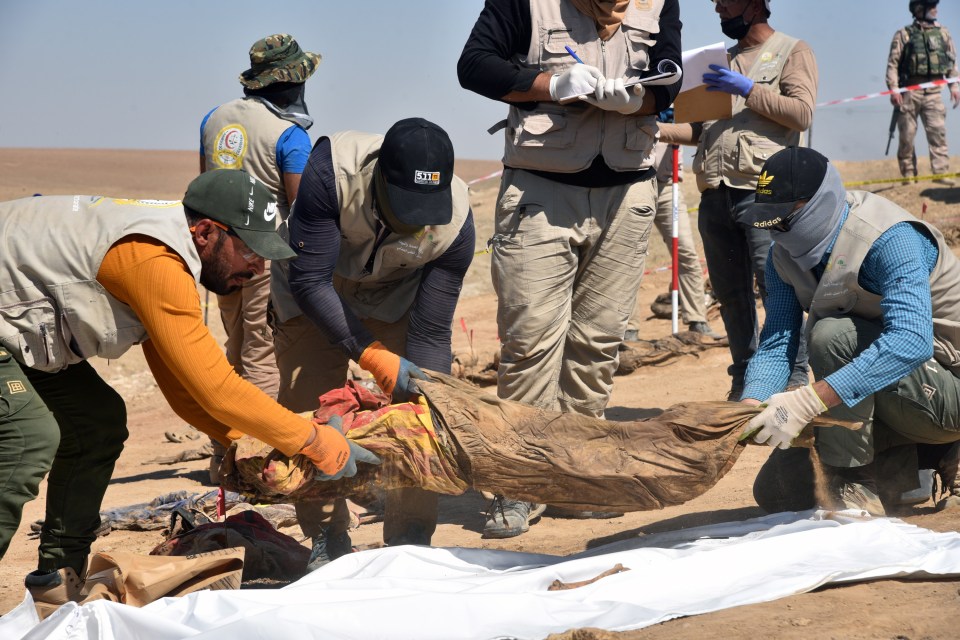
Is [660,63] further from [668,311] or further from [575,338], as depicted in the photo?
[668,311]

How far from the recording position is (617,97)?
389cm

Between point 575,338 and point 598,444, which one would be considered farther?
point 575,338

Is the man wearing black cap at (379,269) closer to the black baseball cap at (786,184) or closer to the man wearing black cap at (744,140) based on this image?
the black baseball cap at (786,184)

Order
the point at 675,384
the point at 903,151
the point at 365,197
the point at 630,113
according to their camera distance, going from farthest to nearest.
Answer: the point at 903,151 → the point at 675,384 → the point at 630,113 → the point at 365,197

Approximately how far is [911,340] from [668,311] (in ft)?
18.8

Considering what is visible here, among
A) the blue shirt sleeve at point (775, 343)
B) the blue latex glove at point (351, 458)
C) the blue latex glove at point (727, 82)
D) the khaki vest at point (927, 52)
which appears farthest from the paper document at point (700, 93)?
the khaki vest at point (927, 52)

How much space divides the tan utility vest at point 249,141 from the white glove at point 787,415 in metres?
2.70

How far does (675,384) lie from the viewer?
6.61 meters

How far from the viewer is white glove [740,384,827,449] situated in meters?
3.28

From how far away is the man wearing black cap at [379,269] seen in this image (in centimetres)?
338

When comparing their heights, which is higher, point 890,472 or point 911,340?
point 911,340

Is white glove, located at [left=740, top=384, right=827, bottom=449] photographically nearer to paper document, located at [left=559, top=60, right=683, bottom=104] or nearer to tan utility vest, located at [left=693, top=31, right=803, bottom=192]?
paper document, located at [left=559, top=60, right=683, bottom=104]

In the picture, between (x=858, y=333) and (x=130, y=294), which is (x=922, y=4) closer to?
(x=858, y=333)

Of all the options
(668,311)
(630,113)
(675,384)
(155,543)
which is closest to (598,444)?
(630,113)
